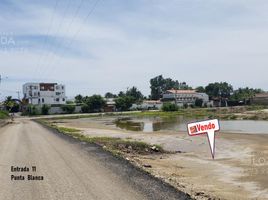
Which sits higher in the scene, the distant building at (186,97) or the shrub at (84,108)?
the distant building at (186,97)

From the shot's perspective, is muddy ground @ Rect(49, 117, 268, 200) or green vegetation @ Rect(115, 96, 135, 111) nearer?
muddy ground @ Rect(49, 117, 268, 200)

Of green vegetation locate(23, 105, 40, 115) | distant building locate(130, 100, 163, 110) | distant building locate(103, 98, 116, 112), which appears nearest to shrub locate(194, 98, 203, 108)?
distant building locate(130, 100, 163, 110)

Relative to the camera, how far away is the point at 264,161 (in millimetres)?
23359

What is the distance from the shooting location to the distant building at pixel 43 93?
175m

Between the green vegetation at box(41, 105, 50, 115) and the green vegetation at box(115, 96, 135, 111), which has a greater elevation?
the green vegetation at box(115, 96, 135, 111)

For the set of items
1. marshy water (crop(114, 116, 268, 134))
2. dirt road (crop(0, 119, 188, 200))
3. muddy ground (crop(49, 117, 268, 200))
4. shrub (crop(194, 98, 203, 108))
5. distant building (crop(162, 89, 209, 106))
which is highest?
distant building (crop(162, 89, 209, 106))

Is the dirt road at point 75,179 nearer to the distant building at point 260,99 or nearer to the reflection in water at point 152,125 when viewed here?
the reflection in water at point 152,125

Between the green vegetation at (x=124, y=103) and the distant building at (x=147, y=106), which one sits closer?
the green vegetation at (x=124, y=103)

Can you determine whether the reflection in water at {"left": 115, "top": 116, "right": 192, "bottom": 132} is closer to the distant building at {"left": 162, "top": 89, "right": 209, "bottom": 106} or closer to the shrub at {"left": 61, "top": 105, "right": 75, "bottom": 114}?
the shrub at {"left": 61, "top": 105, "right": 75, "bottom": 114}

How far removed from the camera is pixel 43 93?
17612 centimetres

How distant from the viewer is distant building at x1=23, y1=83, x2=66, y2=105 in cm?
17538

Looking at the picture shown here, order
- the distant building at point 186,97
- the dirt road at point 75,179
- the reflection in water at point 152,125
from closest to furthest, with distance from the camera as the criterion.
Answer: the dirt road at point 75,179 → the reflection in water at point 152,125 → the distant building at point 186,97

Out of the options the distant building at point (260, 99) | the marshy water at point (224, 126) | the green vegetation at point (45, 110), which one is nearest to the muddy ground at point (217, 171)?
the marshy water at point (224, 126)

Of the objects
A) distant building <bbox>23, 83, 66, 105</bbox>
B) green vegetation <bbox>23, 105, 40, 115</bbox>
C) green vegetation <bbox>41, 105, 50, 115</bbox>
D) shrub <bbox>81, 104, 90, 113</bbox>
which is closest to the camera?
green vegetation <bbox>23, 105, 40, 115</bbox>
